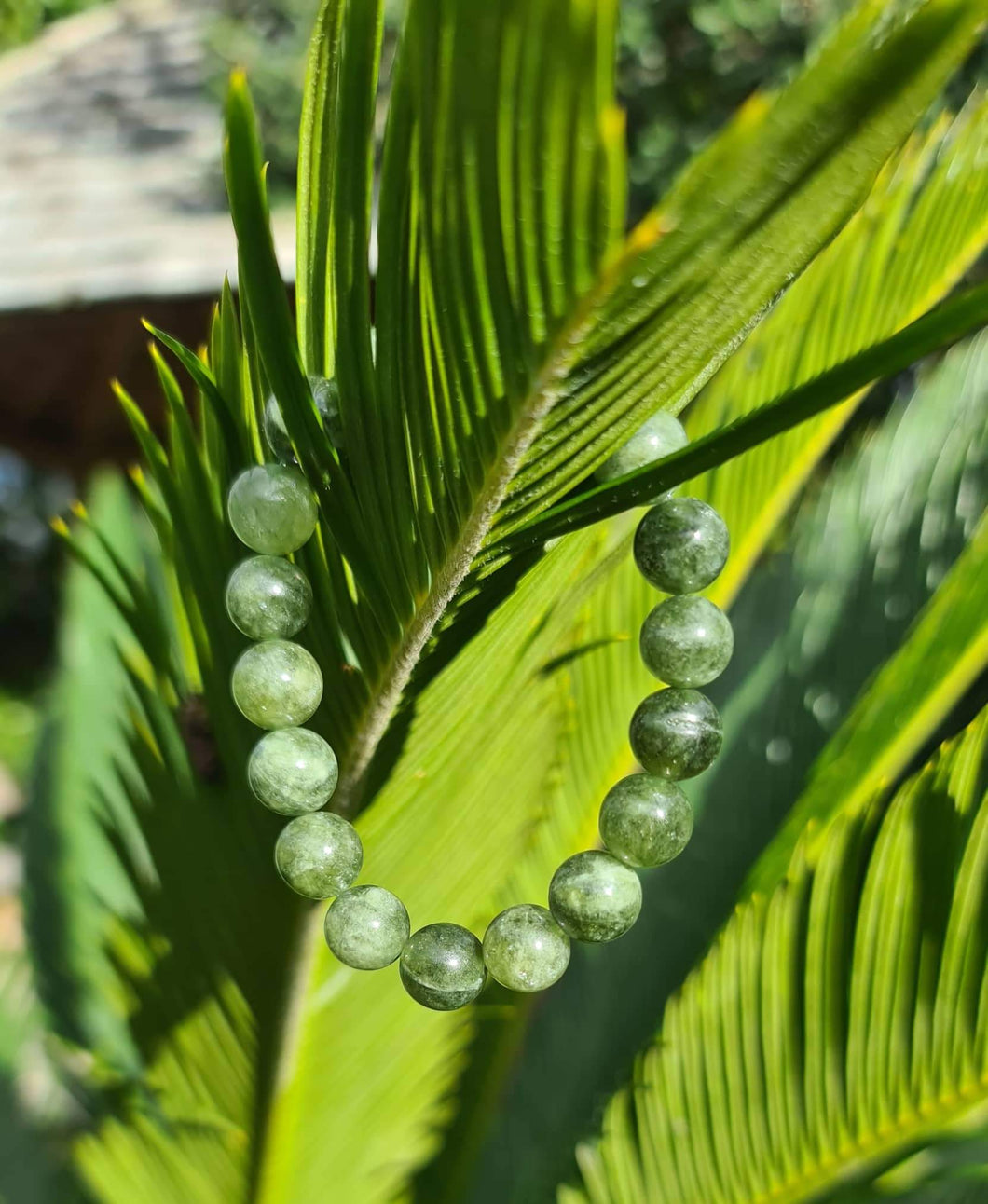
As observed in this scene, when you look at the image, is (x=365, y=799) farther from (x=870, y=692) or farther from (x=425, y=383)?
(x=870, y=692)

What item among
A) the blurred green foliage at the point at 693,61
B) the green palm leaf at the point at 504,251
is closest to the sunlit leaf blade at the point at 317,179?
the green palm leaf at the point at 504,251

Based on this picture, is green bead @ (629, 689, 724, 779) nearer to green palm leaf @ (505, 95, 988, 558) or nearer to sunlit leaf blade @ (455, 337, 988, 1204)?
green palm leaf @ (505, 95, 988, 558)

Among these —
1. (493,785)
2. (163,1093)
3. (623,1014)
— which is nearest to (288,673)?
(493,785)

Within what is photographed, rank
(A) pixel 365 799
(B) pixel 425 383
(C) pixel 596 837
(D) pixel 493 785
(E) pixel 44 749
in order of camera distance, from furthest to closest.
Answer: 1. (E) pixel 44 749
2. (C) pixel 596 837
3. (D) pixel 493 785
4. (A) pixel 365 799
5. (B) pixel 425 383

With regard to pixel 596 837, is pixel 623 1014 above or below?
below

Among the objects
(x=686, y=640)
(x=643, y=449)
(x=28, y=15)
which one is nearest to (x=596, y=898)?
(x=686, y=640)

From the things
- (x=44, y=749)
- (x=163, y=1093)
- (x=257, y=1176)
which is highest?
(x=44, y=749)
